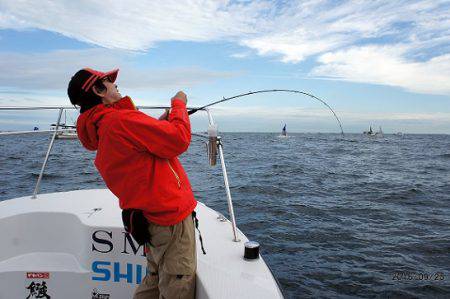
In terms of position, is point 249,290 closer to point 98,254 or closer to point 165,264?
point 165,264

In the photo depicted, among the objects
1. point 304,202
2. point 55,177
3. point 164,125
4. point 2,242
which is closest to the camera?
point 164,125

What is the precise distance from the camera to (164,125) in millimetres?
1851

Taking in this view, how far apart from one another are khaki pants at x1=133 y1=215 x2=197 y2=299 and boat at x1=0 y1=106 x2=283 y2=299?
0.19 meters

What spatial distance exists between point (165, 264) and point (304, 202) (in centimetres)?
753

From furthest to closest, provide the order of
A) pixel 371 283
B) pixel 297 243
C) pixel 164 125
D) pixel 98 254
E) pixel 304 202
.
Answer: pixel 304 202, pixel 297 243, pixel 371 283, pixel 98 254, pixel 164 125

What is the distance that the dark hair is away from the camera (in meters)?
1.94

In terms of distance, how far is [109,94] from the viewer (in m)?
2.01

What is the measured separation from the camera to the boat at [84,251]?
2652 mm

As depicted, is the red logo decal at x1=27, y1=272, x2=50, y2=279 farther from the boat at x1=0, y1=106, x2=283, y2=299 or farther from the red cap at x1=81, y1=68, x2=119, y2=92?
the red cap at x1=81, y1=68, x2=119, y2=92

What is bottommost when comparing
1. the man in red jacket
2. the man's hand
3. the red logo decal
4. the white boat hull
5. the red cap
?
the red logo decal

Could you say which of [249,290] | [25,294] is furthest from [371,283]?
[25,294]

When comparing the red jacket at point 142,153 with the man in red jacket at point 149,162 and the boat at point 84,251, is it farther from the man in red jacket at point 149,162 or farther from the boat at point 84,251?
the boat at point 84,251

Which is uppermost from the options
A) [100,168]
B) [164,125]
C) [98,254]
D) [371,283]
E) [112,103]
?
[112,103]

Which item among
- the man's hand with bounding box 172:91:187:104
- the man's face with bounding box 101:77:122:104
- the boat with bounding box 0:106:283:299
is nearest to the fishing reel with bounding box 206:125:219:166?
the boat with bounding box 0:106:283:299
